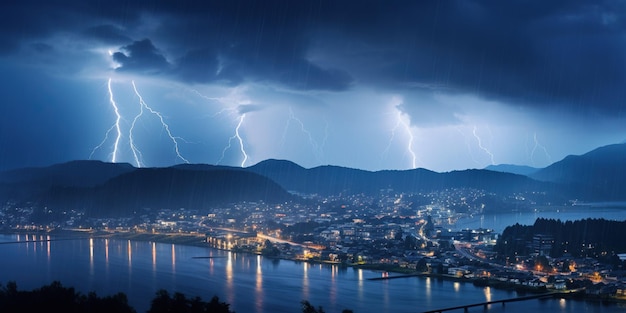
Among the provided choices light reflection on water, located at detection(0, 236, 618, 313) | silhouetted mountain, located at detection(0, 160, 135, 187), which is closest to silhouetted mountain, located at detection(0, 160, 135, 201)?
silhouetted mountain, located at detection(0, 160, 135, 187)

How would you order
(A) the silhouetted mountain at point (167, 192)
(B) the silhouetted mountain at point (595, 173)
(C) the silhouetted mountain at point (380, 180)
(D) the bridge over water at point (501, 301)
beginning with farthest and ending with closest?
1. (B) the silhouetted mountain at point (595, 173)
2. (C) the silhouetted mountain at point (380, 180)
3. (A) the silhouetted mountain at point (167, 192)
4. (D) the bridge over water at point (501, 301)

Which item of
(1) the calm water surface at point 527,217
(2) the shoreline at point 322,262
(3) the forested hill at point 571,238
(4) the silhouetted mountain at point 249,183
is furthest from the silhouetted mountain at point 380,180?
(3) the forested hill at point 571,238

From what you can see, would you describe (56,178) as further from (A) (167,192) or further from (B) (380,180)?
(B) (380,180)

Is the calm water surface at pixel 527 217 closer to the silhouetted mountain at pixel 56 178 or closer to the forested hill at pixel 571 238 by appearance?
the forested hill at pixel 571 238

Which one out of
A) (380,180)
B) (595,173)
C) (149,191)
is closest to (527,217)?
(380,180)

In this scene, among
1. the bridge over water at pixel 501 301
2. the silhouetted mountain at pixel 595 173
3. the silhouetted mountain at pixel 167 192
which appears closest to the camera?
the bridge over water at pixel 501 301
